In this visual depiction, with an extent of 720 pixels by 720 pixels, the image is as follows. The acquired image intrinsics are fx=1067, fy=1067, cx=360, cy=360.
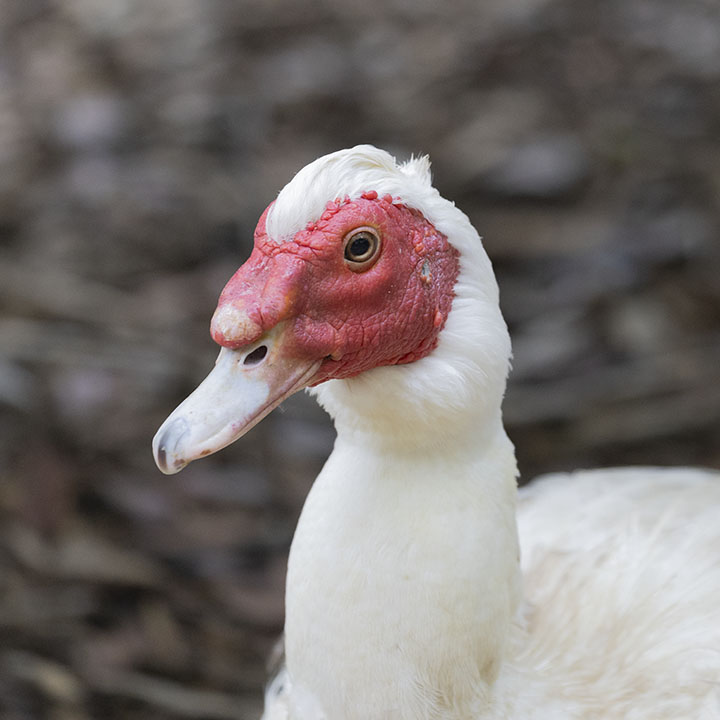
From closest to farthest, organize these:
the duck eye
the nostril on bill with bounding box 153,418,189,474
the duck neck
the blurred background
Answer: the nostril on bill with bounding box 153,418,189,474 → the duck eye → the duck neck → the blurred background

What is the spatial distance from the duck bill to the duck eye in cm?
14

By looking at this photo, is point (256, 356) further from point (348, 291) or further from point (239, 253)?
point (239, 253)

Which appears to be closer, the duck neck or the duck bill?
the duck bill

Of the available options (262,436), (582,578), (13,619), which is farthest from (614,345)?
(13,619)

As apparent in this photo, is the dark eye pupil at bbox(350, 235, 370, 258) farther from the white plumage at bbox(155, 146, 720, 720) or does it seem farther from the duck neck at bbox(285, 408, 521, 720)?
the duck neck at bbox(285, 408, 521, 720)

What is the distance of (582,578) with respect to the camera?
2.04 m

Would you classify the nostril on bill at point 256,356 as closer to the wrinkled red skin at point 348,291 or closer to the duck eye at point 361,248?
the wrinkled red skin at point 348,291

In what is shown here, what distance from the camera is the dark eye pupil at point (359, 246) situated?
1467mm

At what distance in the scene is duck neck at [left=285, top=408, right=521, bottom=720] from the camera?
1585 mm

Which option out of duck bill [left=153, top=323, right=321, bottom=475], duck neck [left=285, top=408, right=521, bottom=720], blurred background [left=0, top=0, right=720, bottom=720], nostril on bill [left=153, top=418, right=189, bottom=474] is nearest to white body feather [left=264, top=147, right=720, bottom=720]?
duck neck [left=285, top=408, right=521, bottom=720]

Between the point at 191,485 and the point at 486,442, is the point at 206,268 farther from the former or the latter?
the point at 486,442

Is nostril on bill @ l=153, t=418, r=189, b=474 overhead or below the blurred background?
below

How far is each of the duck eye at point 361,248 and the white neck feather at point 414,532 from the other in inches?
4.9

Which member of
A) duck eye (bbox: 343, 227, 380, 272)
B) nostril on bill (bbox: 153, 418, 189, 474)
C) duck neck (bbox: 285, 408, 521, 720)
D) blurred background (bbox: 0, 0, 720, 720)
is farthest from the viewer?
blurred background (bbox: 0, 0, 720, 720)
